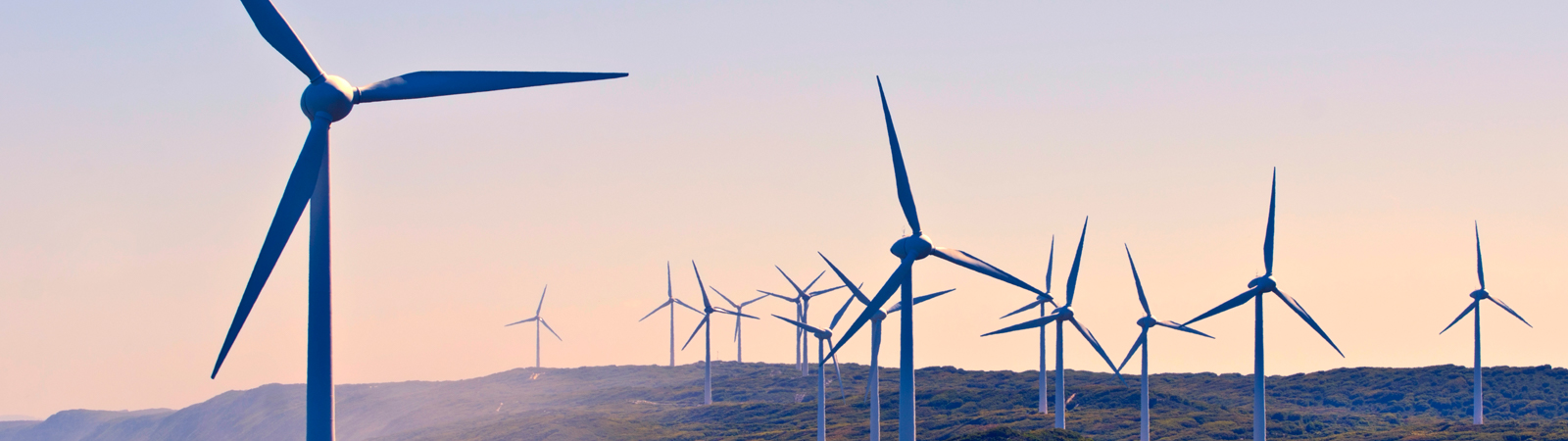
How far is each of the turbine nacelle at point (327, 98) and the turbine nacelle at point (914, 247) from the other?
43479 mm

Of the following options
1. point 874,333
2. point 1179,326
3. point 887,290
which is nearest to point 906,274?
point 887,290

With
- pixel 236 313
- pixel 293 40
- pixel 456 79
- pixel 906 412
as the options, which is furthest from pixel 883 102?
pixel 236 313

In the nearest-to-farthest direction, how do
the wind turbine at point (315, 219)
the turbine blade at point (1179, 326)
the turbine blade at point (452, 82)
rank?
the wind turbine at point (315, 219) → the turbine blade at point (452, 82) → the turbine blade at point (1179, 326)

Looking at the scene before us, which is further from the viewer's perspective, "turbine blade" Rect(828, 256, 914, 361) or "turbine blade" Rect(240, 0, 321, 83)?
"turbine blade" Rect(828, 256, 914, 361)

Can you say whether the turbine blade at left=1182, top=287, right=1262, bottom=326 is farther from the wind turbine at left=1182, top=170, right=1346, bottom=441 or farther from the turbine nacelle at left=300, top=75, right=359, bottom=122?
the turbine nacelle at left=300, top=75, right=359, bottom=122

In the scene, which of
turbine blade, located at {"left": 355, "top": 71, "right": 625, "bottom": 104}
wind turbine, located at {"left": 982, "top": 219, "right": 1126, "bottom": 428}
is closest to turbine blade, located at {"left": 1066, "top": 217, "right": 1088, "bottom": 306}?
wind turbine, located at {"left": 982, "top": 219, "right": 1126, "bottom": 428}

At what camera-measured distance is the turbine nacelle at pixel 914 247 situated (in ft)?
301

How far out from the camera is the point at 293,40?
61.7 meters

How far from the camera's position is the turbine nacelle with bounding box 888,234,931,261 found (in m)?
91.8

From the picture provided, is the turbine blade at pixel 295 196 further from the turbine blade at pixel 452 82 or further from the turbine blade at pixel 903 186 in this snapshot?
the turbine blade at pixel 903 186

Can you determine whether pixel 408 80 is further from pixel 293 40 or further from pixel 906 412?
pixel 906 412

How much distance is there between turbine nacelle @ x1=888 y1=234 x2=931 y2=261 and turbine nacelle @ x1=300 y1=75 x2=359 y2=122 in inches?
1712

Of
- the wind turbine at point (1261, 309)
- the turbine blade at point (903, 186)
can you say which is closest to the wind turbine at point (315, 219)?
the turbine blade at point (903, 186)

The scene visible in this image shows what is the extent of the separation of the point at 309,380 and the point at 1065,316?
118 metres
